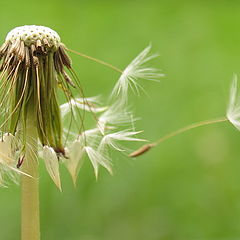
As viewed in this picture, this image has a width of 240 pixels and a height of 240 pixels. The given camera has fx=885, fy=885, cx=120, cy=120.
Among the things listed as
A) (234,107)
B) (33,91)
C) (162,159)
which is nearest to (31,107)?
(33,91)

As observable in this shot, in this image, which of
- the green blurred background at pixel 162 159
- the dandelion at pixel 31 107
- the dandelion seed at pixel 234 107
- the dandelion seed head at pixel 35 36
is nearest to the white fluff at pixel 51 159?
A: the dandelion at pixel 31 107

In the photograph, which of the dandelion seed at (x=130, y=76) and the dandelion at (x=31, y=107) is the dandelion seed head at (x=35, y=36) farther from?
the dandelion seed at (x=130, y=76)

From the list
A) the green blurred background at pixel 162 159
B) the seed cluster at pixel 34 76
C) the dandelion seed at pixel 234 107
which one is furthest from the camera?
the green blurred background at pixel 162 159

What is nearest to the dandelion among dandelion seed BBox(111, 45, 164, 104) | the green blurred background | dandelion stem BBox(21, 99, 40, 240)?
dandelion stem BBox(21, 99, 40, 240)

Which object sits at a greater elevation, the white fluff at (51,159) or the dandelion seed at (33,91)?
the dandelion seed at (33,91)

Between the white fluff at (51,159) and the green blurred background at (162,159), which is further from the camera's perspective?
the green blurred background at (162,159)

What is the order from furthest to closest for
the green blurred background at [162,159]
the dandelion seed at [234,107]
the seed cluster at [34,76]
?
1. the green blurred background at [162,159]
2. the dandelion seed at [234,107]
3. the seed cluster at [34,76]

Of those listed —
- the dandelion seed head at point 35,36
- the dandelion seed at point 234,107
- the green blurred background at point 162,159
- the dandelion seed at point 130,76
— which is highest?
the dandelion seed head at point 35,36

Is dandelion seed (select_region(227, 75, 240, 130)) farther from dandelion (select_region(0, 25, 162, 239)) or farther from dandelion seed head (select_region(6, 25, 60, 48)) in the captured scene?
dandelion seed head (select_region(6, 25, 60, 48))
